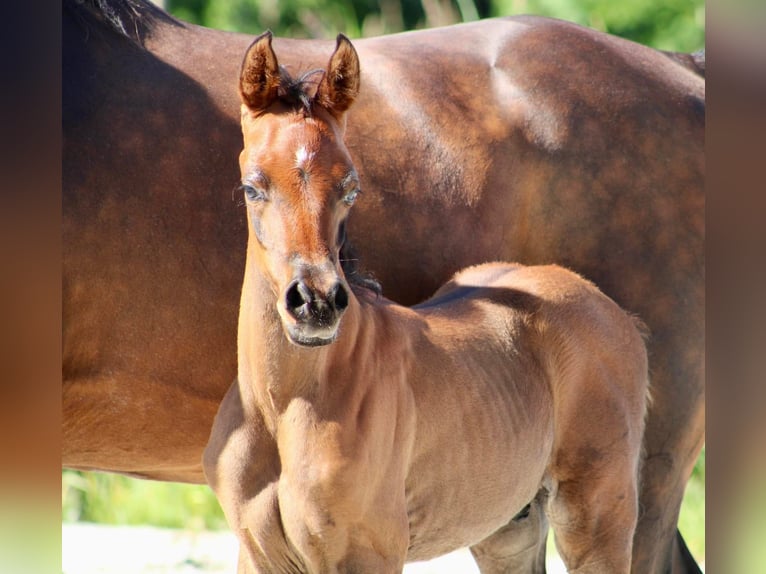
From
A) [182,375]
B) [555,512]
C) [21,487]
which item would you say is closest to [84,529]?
[182,375]

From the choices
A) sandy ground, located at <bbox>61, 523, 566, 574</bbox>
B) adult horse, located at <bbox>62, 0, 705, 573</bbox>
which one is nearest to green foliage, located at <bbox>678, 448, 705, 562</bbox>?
sandy ground, located at <bbox>61, 523, 566, 574</bbox>

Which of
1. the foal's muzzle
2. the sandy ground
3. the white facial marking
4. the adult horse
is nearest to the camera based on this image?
the foal's muzzle

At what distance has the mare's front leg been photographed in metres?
2.49

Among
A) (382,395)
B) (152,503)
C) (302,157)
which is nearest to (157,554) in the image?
(152,503)

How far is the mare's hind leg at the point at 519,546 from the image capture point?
3494 millimetres

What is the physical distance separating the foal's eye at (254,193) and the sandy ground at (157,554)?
3.72 m

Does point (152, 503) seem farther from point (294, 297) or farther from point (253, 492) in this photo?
point (294, 297)

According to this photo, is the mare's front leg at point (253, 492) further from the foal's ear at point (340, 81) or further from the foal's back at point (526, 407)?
the foal's ear at point (340, 81)

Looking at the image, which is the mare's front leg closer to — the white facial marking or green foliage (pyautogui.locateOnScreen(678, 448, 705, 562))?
the white facial marking

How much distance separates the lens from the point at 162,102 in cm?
325

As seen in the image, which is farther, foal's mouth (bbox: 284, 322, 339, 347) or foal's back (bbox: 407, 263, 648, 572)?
foal's back (bbox: 407, 263, 648, 572)

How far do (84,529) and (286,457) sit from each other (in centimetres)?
460

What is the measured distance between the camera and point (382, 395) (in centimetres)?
256

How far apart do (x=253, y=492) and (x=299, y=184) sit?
0.75 meters
